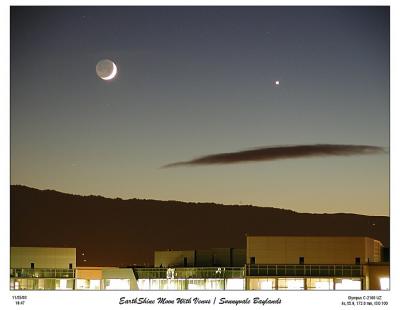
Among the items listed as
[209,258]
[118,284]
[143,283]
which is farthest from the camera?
[209,258]

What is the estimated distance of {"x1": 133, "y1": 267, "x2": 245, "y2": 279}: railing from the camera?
43.1 metres

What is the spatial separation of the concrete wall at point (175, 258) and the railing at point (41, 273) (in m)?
9.57

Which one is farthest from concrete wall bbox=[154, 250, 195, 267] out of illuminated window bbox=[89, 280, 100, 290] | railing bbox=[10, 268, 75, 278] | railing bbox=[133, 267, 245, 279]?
railing bbox=[10, 268, 75, 278]

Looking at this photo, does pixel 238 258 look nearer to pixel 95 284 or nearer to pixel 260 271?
pixel 95 284

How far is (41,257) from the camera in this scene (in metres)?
46.3

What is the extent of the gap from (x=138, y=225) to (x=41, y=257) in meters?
30.3

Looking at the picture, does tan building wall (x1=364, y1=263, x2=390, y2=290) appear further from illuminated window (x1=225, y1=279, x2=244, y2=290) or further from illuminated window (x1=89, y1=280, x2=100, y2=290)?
illuminated window (x1=89, y1=280, x2=100, y2=290)

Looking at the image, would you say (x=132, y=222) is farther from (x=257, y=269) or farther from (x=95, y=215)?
(x=257, y=269)

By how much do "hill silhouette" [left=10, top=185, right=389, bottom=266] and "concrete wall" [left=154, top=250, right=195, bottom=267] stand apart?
13.2 m

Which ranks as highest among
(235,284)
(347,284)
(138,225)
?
(138,225)

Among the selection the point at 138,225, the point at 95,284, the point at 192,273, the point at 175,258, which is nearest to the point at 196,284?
the point at 192,273
